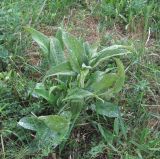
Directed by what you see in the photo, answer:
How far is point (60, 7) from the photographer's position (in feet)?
9.65

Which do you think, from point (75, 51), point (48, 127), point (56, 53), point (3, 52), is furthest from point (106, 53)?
point (3, 52)

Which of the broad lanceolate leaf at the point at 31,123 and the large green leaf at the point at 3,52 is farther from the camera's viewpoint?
the large green leaf at the point at 3,52

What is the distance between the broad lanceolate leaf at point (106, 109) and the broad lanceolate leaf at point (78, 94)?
12cm

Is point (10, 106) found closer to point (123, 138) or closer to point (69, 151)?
point (69, 151)

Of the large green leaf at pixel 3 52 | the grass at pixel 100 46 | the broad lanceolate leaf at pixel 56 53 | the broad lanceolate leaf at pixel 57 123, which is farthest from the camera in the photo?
the large green leaf at pixel 3 52

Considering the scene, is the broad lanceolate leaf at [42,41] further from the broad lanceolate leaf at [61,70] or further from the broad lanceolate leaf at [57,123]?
the broad lanceolate leaf at [57,123]

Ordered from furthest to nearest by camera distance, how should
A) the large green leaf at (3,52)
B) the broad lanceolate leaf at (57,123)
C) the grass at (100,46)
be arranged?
1. the large green leaf at (3,52)
2. the grass at (100,46)
3. the broad lanceolate leaf at (57,123)

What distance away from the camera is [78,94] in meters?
2.19

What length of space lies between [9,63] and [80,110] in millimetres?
541

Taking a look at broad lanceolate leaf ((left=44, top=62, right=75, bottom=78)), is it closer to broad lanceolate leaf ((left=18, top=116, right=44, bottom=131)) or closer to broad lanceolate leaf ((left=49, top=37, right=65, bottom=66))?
broad lanceolate leaf ((left=49, top=37, right=65, bottom=66))

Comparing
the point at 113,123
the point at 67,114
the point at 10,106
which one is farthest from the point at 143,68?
the point at 10,106

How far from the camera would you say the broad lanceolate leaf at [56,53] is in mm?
2363

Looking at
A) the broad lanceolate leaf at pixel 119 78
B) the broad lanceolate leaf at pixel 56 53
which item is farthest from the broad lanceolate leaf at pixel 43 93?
the broad lanceolate leaf at pixel 119 78

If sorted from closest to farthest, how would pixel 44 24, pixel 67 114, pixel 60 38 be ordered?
pixel 67 114 < pixel 60 38 < pixel 44 24
